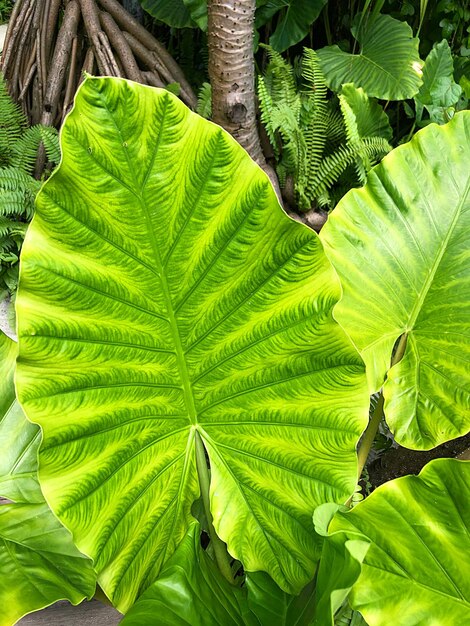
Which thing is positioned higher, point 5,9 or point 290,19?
point 290,19

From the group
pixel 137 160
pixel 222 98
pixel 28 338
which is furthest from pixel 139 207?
pixel 222 98

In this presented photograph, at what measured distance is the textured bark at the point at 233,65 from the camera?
133 centimetres

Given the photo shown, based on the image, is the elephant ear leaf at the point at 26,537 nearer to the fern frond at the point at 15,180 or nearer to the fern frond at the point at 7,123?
the fern frond at the point at 15,180

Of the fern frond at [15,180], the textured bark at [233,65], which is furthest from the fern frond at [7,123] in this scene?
the textured bark at [233,65]

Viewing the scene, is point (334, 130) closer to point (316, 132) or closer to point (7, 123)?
point (316, 132)

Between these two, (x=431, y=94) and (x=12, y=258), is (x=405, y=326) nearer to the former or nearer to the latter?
(x=431, y=94)

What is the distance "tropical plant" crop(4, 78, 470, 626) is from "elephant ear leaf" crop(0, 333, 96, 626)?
0.09 meters

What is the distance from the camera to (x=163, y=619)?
29.8 inches

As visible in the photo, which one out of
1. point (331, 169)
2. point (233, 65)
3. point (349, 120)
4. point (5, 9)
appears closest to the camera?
point (233, 65)

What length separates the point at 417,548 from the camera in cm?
78

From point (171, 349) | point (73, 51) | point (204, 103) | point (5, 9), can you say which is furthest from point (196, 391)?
point (5, 9)

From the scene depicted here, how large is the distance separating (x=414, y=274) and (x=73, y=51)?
1.46 meters

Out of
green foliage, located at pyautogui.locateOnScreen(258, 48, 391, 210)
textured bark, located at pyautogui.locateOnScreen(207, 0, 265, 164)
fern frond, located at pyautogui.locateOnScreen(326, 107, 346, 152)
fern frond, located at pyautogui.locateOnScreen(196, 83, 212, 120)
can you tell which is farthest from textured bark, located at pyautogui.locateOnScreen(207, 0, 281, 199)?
fern frond, located at pyautogui.locateOnScreen(326, 107, 346, 152)

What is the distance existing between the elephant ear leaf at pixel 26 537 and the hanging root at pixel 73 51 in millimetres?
1289
